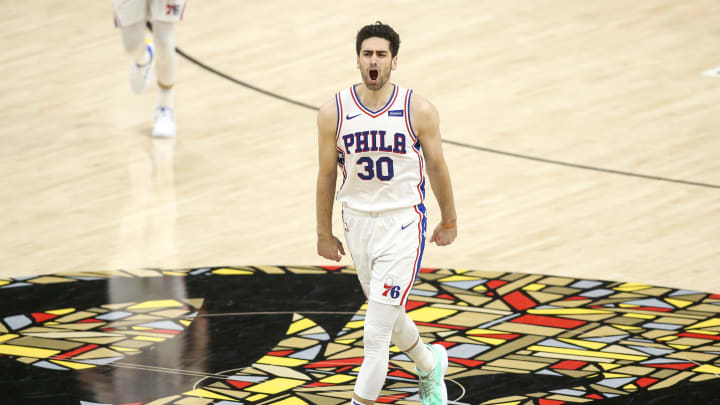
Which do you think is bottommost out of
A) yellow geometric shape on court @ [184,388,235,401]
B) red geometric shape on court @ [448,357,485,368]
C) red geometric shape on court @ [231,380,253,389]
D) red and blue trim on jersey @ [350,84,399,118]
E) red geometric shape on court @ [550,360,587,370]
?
yellow geometric shape on court @ [184,388,235,401]

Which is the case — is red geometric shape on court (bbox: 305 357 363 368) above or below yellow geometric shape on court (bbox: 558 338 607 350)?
below

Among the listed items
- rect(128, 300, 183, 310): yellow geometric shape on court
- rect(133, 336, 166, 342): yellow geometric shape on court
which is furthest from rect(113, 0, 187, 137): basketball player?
rect(133, 336, 166, 342): yellow geometric shape on court

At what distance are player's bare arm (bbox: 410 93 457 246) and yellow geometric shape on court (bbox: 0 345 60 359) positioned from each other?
1.97m

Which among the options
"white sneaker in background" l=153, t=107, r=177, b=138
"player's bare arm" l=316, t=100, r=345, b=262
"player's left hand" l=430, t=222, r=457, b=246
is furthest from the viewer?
"white sneaker in background" l=153, t=107, r=177, b=138

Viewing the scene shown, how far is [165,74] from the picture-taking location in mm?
8492

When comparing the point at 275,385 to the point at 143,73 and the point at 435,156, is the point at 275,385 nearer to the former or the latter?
the point at 435,156

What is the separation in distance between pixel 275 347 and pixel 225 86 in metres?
4.65

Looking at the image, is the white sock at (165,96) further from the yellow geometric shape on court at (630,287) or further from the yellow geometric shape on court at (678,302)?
the yellow geometric shape on court at (678,302)

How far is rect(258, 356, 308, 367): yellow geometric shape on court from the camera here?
17.2ft

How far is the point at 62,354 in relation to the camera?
212 inches

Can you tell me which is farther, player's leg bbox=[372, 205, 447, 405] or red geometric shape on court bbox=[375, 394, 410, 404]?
red geometric shape on court bbox=[375, 394, 410, 404]

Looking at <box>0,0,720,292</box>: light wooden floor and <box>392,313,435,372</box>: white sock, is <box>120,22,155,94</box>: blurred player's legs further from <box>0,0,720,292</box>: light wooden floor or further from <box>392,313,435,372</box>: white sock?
<box>392,313,435,372</box>: white sock

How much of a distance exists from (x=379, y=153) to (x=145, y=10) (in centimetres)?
442

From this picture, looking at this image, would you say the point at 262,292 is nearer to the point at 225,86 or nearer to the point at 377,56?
the point at 377,56
